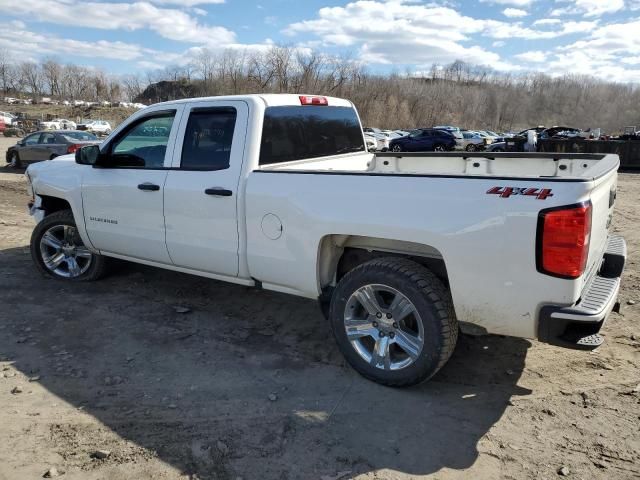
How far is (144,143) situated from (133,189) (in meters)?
0.46

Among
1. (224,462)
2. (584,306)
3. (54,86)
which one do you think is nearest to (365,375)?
(224,462)

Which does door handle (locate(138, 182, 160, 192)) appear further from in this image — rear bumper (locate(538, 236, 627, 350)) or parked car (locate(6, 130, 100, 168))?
parked car (locate(6, 130, 100, 168))

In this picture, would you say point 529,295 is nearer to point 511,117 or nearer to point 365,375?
point 365,375

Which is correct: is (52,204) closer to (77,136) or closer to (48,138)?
(77,136)

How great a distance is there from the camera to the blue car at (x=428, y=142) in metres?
32.1

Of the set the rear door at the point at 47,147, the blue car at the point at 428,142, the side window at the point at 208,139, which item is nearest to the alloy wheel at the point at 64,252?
the side window at the point at 208,139

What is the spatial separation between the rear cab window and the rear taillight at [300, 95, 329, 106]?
0.04m

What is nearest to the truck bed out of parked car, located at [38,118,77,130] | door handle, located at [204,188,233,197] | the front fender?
door handle, located at [204,188,233,197]

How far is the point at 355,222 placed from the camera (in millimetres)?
3430

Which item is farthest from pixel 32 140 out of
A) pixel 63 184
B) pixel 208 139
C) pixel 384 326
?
pixel 384 326

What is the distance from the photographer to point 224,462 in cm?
285

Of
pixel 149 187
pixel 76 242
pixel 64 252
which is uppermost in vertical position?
pixel 149 187

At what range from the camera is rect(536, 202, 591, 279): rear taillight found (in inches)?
107

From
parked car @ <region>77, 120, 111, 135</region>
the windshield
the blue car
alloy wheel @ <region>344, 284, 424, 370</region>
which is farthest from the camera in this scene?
parked car @ <region>77, 120, 111, 135</region>
